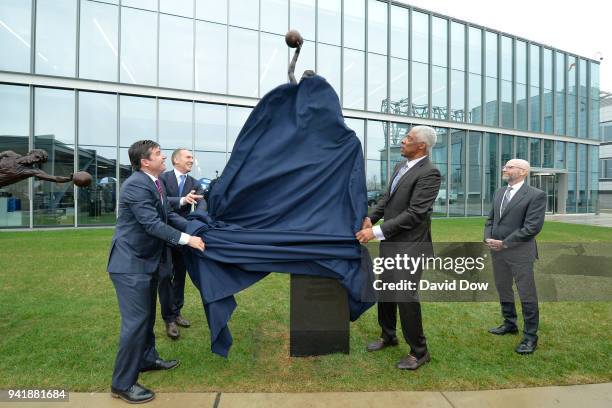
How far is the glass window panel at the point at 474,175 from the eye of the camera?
861 inches

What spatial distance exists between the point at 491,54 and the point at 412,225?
77.4ft

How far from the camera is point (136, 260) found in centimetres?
298

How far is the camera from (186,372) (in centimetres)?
337

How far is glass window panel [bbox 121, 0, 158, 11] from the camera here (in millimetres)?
14695

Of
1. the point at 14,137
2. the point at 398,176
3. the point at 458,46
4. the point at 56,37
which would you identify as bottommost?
the point at 398,176

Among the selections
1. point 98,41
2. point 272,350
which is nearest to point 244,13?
point 98,41

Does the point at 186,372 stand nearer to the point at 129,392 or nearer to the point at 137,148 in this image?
the point at 129,392

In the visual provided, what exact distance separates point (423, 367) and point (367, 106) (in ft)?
55.9

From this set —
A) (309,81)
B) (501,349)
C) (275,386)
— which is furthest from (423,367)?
(309,81)

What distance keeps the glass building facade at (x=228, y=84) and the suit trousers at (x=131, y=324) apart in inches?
507

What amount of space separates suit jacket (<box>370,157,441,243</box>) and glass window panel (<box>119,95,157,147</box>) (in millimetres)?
13547

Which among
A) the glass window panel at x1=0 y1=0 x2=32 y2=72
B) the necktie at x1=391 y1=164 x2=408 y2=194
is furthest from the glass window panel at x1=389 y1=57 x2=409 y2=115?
the necktie at x1=391 y1=164 x2=408 y2=194

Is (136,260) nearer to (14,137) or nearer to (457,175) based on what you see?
(14,137)

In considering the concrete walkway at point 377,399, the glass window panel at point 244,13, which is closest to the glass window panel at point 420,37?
the glass window panel at point 244,13
